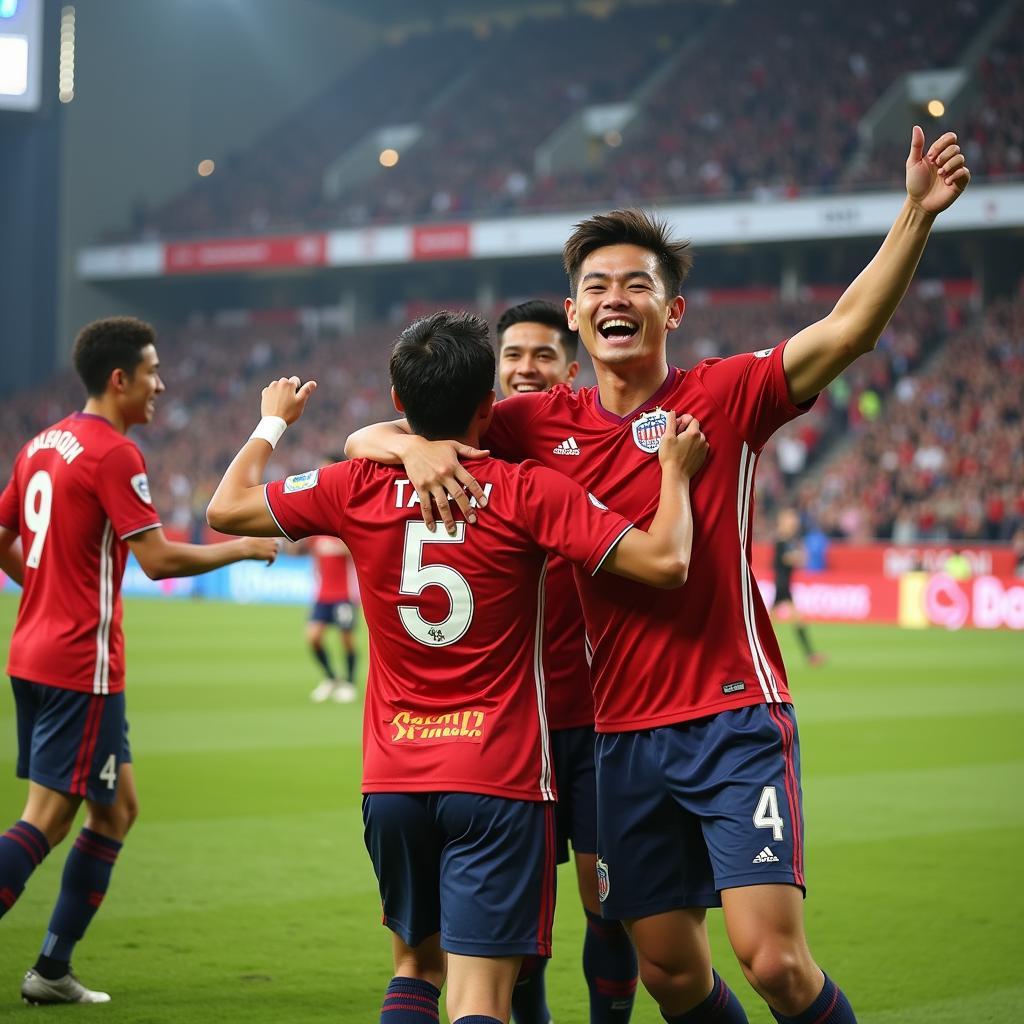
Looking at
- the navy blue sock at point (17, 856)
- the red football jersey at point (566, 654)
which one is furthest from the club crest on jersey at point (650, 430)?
the navy blue sock at point (17, 856)

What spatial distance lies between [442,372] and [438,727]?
846mm

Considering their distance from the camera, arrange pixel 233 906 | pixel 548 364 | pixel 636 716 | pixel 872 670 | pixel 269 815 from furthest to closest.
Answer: pixel 872 670, pixel 269 815, pixel 233 906, pixel 548 364, pixel 636 716

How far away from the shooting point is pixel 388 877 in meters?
3.54

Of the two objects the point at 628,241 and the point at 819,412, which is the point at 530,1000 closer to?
the point at 628,241

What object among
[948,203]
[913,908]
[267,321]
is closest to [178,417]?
[267,321]

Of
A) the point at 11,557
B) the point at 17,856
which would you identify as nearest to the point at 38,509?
the point at 11,557

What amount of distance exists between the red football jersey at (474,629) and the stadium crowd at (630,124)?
32683 millimetres

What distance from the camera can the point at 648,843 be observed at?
3.78 metres

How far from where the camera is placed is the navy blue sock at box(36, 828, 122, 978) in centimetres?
518

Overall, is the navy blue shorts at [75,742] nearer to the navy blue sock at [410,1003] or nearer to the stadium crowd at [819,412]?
the navy blue sock at [410,1003]

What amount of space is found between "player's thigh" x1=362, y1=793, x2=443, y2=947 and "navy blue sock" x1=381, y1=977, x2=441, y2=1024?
0.31 ft

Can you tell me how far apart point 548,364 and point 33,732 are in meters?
2.22

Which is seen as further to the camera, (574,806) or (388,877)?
(574,806)

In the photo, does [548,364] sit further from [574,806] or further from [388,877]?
[388,877]
